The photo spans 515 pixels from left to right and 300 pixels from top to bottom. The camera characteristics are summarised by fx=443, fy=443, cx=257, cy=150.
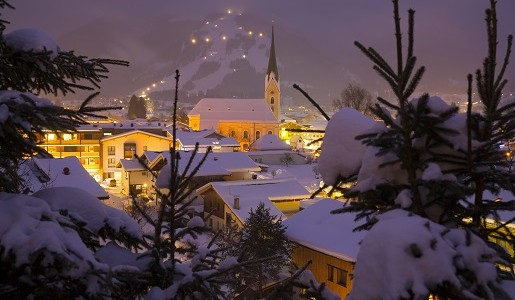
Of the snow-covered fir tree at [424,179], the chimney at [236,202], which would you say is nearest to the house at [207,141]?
the chimney at [236,202]

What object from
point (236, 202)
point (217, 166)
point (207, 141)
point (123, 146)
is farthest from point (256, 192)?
point (207, 141)

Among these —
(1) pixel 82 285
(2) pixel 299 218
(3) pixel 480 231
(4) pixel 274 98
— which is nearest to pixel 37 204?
(1) pixel 82 285

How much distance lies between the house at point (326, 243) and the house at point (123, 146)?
1045 inches

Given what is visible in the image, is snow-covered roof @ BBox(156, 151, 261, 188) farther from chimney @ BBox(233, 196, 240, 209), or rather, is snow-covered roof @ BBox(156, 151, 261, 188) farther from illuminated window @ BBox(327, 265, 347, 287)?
illuminated window @ BBox(327, 265, 347, 287)

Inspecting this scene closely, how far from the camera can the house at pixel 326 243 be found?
44.7 ft

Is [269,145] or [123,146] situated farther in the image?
[269,145]

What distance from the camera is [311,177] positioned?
113 ft

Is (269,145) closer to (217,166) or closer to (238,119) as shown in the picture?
(238,119)

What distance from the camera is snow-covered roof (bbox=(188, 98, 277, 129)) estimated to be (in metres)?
67.4

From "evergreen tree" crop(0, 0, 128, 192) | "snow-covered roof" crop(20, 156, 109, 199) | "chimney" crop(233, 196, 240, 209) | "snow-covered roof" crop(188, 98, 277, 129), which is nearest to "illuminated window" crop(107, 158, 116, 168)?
"snow-covered roof" crop(20, 156, 109, 199)

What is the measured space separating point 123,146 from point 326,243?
99.4 ft

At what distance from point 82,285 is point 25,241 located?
40 cm

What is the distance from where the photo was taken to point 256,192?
23.1 metres

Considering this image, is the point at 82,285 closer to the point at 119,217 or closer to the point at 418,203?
the point at 119,217
